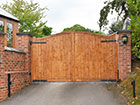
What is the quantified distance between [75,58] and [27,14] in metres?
10.3

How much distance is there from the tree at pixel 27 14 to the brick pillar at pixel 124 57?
9606 millimetres

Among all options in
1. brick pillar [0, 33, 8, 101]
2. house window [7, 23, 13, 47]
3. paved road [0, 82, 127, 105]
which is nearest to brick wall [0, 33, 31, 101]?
Result: brick pillar [0, 33, 8, 101]

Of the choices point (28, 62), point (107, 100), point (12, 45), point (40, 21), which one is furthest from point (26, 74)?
point (40, 21)

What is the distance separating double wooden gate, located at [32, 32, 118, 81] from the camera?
6633 millimetres

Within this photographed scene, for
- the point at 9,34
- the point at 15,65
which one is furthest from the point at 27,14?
the point at 15,65

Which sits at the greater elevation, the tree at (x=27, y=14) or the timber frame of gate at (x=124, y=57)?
the tree at (x=27, y=14)

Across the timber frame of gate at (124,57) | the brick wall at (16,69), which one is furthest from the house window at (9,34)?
the timber frame of gate at (124,57)

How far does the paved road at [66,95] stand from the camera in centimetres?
510

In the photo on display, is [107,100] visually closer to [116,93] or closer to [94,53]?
[116,93]

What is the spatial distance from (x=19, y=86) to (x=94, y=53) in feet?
10.9

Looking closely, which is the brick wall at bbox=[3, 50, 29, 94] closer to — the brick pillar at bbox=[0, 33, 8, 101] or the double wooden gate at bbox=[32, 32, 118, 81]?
the brick pillar at bbox=[0, 33, 8, 101]

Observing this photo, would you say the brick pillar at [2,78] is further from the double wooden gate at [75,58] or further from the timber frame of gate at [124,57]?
the timber frame of gate at [124,57]

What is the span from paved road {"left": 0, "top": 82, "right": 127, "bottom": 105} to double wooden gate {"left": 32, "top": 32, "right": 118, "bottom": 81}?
0.42 m

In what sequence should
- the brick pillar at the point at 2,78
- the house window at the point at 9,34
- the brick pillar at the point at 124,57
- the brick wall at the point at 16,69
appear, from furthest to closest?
1. the house window at the point at 9,34
2. the brick pillar at the point at 124,57
3. the brick wall at the point at 16,69
4. the brick pillar at the point at 2,78
